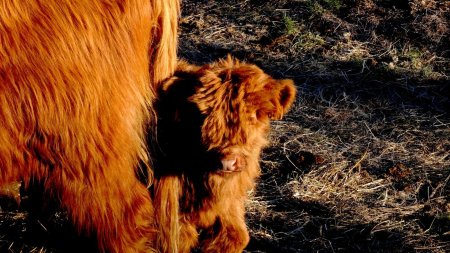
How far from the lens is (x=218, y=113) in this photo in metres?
2.86

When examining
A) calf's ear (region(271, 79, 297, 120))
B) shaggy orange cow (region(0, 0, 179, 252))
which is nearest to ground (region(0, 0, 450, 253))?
shaggy orange cow (region(0, 0, 179, 252))

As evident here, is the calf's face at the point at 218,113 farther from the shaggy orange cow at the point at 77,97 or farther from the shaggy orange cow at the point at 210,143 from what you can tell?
the shaggy orange cow at the point at 77,97

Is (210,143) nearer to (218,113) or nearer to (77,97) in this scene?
(218,113)

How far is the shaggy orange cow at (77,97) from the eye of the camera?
2.38 metres

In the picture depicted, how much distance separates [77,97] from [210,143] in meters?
0.72

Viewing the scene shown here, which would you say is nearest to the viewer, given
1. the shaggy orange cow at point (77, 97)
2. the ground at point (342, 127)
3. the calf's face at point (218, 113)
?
the shaggy orange cow at point (77, 97)

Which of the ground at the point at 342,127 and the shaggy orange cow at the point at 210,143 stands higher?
the shaggy orange cow at the point at 210,143

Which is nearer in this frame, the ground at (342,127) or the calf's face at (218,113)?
the calf's face at (218,113)

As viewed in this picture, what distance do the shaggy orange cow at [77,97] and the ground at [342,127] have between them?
0.44 m

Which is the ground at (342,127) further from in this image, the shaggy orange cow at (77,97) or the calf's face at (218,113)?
the calf's face at (218,113)

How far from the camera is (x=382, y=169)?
4379 millimetres

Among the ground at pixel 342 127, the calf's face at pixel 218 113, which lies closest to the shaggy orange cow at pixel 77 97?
the calf's face at pixel 218 113

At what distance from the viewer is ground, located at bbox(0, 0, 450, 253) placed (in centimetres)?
380

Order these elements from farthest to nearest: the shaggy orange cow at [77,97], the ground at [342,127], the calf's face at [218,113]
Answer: the ground at [342,127] < the calf's face at [218,113] < the shaggy orange cow at [77,97]
